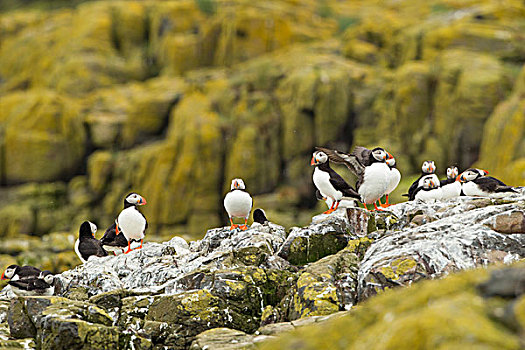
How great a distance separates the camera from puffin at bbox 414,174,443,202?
13141 millimetres

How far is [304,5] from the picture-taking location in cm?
5947

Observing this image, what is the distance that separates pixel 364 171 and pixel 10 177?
127 feet

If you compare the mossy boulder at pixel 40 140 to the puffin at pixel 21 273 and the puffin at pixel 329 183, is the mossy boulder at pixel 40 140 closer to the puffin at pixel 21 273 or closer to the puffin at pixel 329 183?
the puffin at pixel 21 273

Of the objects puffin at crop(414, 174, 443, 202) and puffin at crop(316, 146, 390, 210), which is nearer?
puffin at crop(316, 146, 390, 210)

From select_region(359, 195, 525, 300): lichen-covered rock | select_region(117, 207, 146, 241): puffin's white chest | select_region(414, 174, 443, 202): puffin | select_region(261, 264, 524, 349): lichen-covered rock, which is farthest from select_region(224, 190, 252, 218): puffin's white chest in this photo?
select_region(261, 264, 524, 349): lichen-covered rock

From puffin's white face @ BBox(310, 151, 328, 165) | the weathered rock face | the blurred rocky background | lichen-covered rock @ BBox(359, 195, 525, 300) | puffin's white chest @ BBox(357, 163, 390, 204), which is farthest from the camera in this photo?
the weathered rock face

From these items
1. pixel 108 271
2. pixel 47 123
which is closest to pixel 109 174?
pixel 47 123

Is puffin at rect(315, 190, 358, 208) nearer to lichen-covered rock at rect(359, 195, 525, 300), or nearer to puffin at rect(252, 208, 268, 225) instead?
puffin at rect(252, 208, 268, 225)

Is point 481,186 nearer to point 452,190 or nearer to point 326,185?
point 452,190

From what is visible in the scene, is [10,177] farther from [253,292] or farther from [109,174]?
[253,292]

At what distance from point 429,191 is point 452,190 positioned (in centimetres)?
51

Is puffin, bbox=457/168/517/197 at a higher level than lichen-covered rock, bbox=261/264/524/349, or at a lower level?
lower

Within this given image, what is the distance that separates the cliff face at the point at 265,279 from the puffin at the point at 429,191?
1327 mm

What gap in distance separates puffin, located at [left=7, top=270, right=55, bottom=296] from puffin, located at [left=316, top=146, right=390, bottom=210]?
6.13 metres
